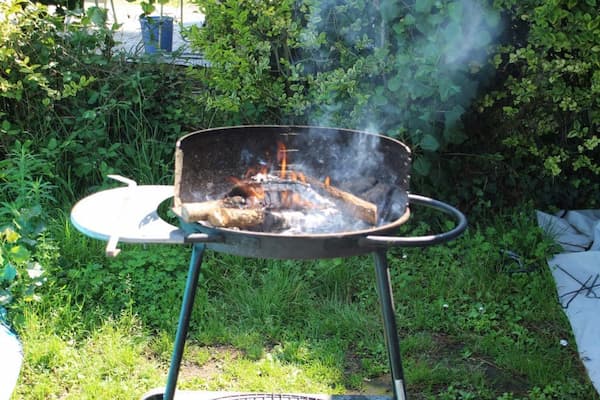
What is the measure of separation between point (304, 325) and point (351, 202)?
3.59ft

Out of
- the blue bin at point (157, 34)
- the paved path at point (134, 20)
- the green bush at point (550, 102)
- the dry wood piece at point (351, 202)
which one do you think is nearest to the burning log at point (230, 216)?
the dry wood piece at point (351, 202)

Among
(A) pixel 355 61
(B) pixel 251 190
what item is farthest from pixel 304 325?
(A) pixel 355 61

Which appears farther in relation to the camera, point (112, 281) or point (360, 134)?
point (112, 281)

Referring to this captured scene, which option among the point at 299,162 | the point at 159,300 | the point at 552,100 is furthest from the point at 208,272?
the point at 552,100

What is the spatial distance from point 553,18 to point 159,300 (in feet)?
7.35

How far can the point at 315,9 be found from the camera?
3.46 meters

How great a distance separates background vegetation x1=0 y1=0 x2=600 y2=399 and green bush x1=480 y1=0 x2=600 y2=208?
1 cm

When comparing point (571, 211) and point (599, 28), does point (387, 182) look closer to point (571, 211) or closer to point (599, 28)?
point (599, 28)

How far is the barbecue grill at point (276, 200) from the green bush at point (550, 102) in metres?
1.33

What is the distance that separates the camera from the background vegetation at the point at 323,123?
285 centimetres

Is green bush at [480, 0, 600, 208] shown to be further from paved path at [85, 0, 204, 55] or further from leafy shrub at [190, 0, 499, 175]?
paved path at [85, 0, 204, 55]

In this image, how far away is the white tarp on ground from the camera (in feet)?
9.33

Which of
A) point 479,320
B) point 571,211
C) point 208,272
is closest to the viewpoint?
point 479,320

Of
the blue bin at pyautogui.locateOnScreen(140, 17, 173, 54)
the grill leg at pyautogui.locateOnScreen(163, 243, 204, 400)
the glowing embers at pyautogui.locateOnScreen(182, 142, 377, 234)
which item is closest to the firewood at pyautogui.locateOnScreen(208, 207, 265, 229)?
the glowing embers at pyautogui.locateOnScreen(182, 142, 377, 234)
